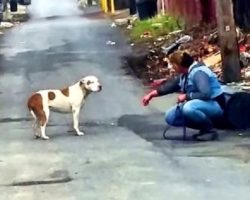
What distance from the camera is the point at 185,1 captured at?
2903 cm

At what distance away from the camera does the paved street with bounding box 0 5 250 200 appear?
905 centimetres

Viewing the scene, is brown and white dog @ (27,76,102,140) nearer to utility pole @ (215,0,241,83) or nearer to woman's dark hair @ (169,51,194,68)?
woman's dark hair @ (169,51,194,68)

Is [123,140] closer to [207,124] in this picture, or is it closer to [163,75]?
[207,124]

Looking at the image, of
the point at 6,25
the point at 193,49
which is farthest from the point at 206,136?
the point at 6,25

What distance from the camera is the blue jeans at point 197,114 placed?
12234mm

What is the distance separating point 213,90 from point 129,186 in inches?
141

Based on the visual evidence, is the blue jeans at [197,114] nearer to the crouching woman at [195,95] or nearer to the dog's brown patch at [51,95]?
the crouching woman at [195,95]

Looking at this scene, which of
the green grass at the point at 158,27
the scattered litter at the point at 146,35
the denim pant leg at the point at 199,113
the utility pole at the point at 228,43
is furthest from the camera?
the scattered litter at the point at 146,35

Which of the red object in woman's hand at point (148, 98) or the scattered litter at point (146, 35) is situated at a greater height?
the scattered litter at point (146, 35)

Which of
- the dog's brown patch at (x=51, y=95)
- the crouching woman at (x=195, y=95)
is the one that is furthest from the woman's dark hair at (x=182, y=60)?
the dog's brown patch at (x=51, y=95)

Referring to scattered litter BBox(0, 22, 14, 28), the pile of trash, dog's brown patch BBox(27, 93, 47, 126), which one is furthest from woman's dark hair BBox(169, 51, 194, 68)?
scattered litter BBox(0, 22, 14, 28)

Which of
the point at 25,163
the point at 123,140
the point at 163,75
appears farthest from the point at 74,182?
the point at 163,75

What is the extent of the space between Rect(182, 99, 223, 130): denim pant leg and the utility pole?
476cm

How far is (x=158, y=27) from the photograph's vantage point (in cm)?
2816
